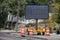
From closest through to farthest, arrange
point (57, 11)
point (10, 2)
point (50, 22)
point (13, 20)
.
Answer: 1. point (50, 22)
2. point (10, 2)
3. point (57, 11)
4. point (13, 20)

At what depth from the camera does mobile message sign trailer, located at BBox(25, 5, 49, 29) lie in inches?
1516

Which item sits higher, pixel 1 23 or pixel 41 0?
pixel 41 0

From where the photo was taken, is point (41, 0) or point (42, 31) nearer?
point (42, 31)

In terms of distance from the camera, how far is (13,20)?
7294cm

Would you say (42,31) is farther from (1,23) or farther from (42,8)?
(1,23)

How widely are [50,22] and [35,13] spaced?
11.8m

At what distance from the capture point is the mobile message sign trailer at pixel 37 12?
38.5 m

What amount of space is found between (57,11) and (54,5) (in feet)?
5.07

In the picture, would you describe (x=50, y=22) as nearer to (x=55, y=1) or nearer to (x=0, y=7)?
(x=0, y=7)

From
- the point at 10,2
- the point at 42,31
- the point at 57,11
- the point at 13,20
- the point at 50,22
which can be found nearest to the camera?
the point at 42,31

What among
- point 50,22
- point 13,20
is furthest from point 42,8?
point 13,20

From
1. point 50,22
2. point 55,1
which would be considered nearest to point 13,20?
point 55,1

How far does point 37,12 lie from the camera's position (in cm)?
3894

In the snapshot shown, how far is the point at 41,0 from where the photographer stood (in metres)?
63.8
